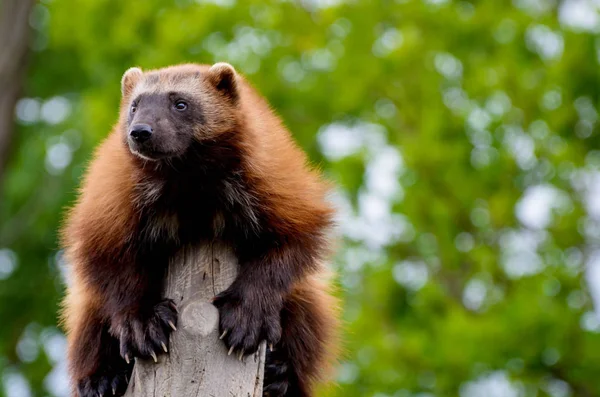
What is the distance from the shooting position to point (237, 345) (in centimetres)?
386

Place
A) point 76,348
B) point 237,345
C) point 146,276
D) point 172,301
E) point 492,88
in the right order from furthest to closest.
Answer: point 492,88 → point 76,348 → point 146,276 → point 172,301 → point 237,345

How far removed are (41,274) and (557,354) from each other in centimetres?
1002

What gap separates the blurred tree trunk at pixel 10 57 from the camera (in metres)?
9.73

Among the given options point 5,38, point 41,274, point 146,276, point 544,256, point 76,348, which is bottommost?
point 41,274

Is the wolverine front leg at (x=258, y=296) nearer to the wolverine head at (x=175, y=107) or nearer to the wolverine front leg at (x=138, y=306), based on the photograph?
the wolverine front leg at (x=138, y=306)

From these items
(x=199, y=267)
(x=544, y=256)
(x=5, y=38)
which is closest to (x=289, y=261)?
(x=199, y=267)

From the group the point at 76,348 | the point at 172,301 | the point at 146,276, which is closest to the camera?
the point at 172,301

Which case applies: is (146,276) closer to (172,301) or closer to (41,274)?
(172,301)

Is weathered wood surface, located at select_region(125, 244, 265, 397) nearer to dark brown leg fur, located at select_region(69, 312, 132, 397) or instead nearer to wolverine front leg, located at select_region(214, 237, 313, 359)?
wolverine front leg, located at select_region(214, 237, 313, 359)

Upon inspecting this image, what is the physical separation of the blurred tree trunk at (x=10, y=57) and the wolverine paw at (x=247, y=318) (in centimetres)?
616

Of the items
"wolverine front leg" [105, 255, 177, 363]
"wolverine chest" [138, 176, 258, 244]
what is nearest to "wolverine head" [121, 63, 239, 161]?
"wolverine chest" [138, 176, 258, 244]

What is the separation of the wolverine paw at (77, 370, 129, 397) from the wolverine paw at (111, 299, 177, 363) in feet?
0.89

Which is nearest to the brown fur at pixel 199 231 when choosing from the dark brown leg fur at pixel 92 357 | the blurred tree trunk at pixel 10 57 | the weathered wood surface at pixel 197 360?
the dark brown leg fur at pixel 92 357

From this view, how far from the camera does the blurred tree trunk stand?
9734 mm
